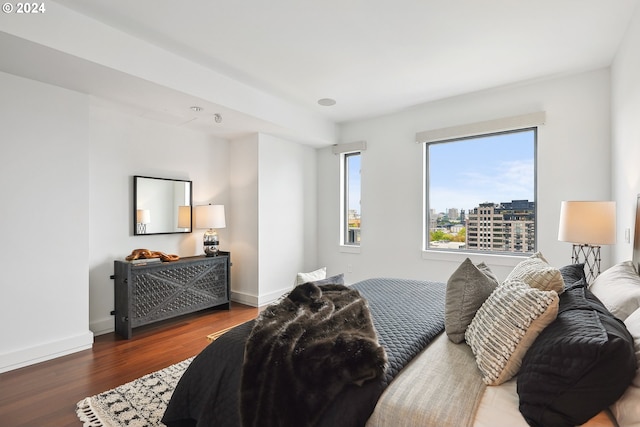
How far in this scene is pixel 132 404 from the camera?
211 cm

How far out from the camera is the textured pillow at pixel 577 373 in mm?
960

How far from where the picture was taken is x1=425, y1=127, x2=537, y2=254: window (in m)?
3.76

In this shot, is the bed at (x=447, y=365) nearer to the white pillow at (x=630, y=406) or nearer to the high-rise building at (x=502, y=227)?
the white pillow at (x=630, y=406)

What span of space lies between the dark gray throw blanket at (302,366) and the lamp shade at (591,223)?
2045 millimetres

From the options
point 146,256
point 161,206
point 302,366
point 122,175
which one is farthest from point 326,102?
point 302,366

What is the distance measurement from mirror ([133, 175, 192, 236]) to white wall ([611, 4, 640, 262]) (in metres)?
4.32

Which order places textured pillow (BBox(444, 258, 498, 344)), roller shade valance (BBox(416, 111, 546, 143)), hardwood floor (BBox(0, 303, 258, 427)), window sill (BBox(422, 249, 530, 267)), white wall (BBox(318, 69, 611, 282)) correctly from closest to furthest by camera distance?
textured pillow (BBox(444, 258, 498, 344))
hardwood floor (BBox(0, 303, 258, 427))
white wall (BBox(318, 69, 611, 282))
roller shade valance (BBox(416, 111, 546, 143))
window sill (BBox(422, 249, 530, 267))

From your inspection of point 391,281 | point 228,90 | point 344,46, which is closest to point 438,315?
point 391,281

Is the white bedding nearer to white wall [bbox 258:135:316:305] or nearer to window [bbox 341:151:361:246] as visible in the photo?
white wall [bbox 258:135:316:305]

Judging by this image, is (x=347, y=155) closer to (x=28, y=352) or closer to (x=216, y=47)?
(x=216, y=47)

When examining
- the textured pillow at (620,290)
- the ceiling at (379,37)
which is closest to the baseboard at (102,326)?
Result: the ceiling at (379,37)

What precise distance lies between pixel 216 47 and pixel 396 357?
2739 mm

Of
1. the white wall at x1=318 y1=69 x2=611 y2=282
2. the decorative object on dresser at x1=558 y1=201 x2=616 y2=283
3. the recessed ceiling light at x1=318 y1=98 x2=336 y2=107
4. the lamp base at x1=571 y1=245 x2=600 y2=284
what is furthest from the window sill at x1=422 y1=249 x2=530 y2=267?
the recessed ceiling light at x1=318 y1=98 x2=336 y2=107

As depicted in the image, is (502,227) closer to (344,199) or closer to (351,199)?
(351,199)
